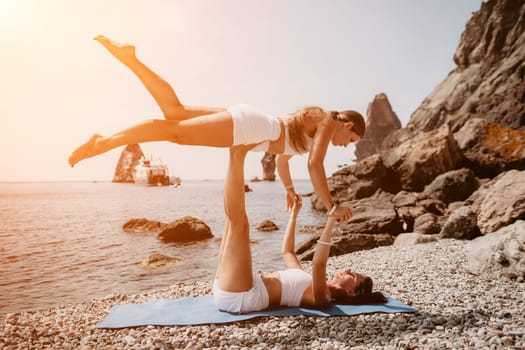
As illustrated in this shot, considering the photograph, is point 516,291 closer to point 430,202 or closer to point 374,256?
point 374,256

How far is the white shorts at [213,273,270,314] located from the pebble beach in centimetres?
23

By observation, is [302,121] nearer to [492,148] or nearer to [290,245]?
[290,245]

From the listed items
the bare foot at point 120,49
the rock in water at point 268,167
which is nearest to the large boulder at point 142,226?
the bare foot at point 120,49

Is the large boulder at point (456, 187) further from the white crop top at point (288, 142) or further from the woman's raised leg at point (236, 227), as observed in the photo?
the woman's raised leg at point (236, 227)

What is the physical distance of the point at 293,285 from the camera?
17.9 feet

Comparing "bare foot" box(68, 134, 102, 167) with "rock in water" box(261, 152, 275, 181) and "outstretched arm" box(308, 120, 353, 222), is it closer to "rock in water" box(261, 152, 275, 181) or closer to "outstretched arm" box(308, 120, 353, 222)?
"outstretched arm" box(308, 120, 353, 222)

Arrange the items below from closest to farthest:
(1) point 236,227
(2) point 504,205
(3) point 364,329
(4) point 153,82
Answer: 1. (3) point 364,329
2. (4) point 153,82
3. (1) point 236,227
4. (2) point 504,205

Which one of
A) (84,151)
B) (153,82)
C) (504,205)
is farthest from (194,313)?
(504,205)

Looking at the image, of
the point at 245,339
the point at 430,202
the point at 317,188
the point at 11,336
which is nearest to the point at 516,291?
the point at 317,188

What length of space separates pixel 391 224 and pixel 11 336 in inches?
487

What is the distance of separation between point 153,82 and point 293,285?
347 centimetres

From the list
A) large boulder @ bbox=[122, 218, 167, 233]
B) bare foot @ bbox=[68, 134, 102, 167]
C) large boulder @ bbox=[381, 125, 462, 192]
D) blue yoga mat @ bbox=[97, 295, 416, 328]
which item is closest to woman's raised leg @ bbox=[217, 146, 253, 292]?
blue yoga mat @ bbox=[97, 295, 416, 328]

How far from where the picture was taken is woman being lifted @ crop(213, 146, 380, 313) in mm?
4910

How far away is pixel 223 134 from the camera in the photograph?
484cm
